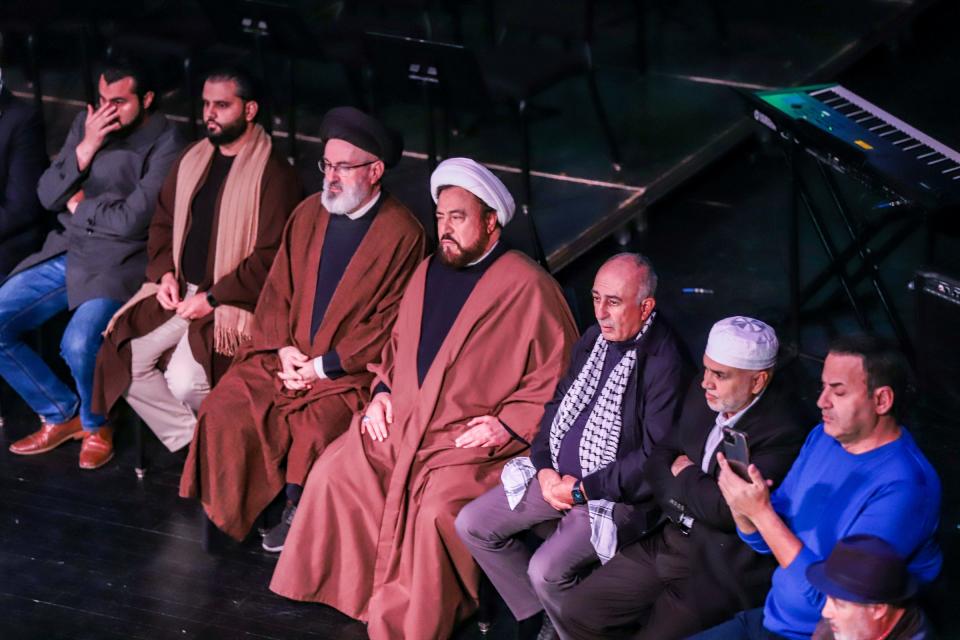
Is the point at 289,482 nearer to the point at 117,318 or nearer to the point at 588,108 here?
the point at 117,318

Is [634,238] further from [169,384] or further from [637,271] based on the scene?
[637,271]

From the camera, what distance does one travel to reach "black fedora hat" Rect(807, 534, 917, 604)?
11.0ft

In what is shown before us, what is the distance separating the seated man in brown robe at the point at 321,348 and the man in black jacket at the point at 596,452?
2.81 feet

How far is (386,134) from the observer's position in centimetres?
540

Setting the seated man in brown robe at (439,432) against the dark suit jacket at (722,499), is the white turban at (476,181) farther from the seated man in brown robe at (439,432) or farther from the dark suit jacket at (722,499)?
the dark suit jacket at (722,499)

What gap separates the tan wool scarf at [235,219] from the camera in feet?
18.8

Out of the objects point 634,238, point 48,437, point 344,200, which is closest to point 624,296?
point 344,200

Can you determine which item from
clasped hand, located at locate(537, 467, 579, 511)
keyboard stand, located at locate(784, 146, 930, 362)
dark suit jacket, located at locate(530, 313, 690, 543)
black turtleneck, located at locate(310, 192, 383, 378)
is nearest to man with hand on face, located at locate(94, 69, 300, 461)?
black turtleneck, located at locate(310, 192, 383, 378)

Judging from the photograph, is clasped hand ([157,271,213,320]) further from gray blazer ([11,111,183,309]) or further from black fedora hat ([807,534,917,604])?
black fedora hat ([807,534,917,604])

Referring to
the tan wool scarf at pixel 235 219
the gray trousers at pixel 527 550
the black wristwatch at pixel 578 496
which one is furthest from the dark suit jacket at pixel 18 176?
the black wristwatch at pixel 578 496

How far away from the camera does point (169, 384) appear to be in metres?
5.82

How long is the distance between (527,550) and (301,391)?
112cm

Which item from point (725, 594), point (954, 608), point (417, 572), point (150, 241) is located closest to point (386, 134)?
point (150, 241)

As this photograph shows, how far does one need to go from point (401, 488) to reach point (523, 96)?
8.06ft
